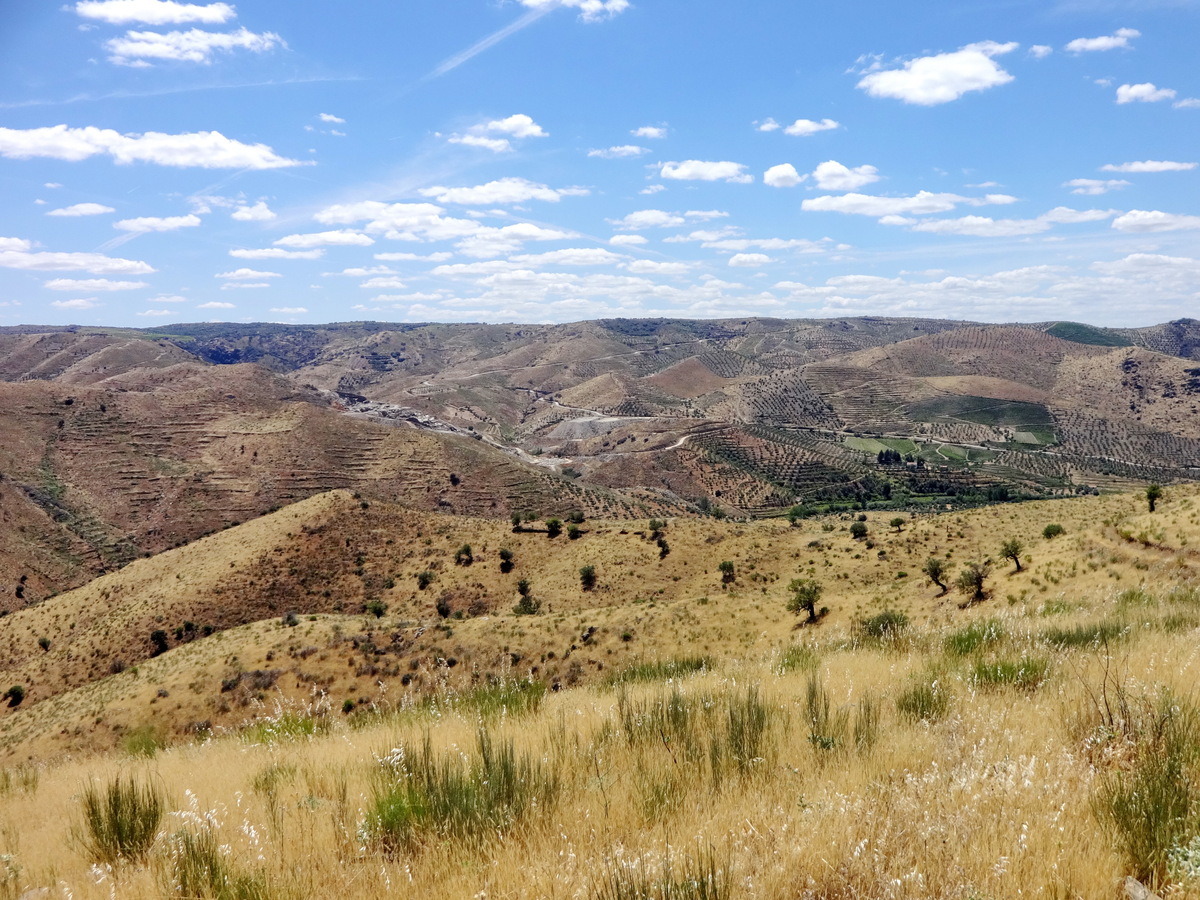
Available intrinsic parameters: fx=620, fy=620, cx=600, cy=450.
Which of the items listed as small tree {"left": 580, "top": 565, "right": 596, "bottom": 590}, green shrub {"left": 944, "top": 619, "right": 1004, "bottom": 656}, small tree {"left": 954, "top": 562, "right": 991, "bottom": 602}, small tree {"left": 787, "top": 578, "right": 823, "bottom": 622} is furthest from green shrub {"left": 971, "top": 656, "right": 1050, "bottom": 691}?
small tree {"left": 580, "top": 565, "right": 596, "bottom": 590}

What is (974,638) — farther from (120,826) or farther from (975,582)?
(975,582)

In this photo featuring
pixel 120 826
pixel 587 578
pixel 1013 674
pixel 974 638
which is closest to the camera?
pixel 120 826

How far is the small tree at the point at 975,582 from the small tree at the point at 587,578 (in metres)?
27.2

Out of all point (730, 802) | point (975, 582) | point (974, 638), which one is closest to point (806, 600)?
point (975, 582)

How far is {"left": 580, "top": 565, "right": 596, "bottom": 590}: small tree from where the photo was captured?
49.3m

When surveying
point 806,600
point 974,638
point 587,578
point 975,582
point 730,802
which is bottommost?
point 587,578

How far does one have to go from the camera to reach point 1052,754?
12.7ft

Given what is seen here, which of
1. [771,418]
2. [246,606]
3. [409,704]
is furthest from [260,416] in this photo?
[771,418]

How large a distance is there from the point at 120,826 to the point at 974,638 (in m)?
→ 8.49

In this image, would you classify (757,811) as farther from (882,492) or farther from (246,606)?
(882,492)

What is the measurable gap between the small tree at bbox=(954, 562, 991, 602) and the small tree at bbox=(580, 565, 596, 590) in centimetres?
2716

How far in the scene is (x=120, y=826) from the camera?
4.47 m

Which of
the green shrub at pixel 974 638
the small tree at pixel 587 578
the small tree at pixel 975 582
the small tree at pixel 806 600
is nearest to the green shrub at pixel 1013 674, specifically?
the green shrub at pixel 974 638

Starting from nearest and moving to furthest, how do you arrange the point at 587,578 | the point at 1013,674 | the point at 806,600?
the point at 1013,674
the point at 806,600
the point at 587,578
